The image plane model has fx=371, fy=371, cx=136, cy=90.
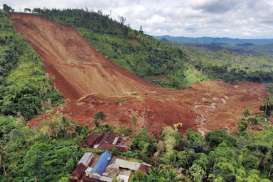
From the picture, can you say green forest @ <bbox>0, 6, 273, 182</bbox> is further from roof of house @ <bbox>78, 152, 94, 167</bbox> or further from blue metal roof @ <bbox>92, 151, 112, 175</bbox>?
blue metal roof @ <bbox>92, 151, 112, 175</bbox>

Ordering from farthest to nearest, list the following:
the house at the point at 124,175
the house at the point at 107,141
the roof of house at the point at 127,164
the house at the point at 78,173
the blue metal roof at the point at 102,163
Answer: the house at the point at 107,141 → the roof of house at the point at 127,164 → the blue metal roof at the point at 102,163 → the house at the point at 78,173 → the house at the point at 124,175

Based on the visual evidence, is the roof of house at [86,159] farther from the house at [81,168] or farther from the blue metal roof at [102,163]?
the blue metal roof at [102,163]

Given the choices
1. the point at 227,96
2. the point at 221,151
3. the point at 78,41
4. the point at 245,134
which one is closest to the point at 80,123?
the point at 221,151

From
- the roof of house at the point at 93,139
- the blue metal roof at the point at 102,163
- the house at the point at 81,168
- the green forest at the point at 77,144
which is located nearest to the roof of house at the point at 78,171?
the house at the point at 81,168

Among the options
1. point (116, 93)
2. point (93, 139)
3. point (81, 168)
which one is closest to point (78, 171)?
point (81, 168)

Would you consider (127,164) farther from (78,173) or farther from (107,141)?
(107,141)

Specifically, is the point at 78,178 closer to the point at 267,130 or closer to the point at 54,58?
the point at 267,130
